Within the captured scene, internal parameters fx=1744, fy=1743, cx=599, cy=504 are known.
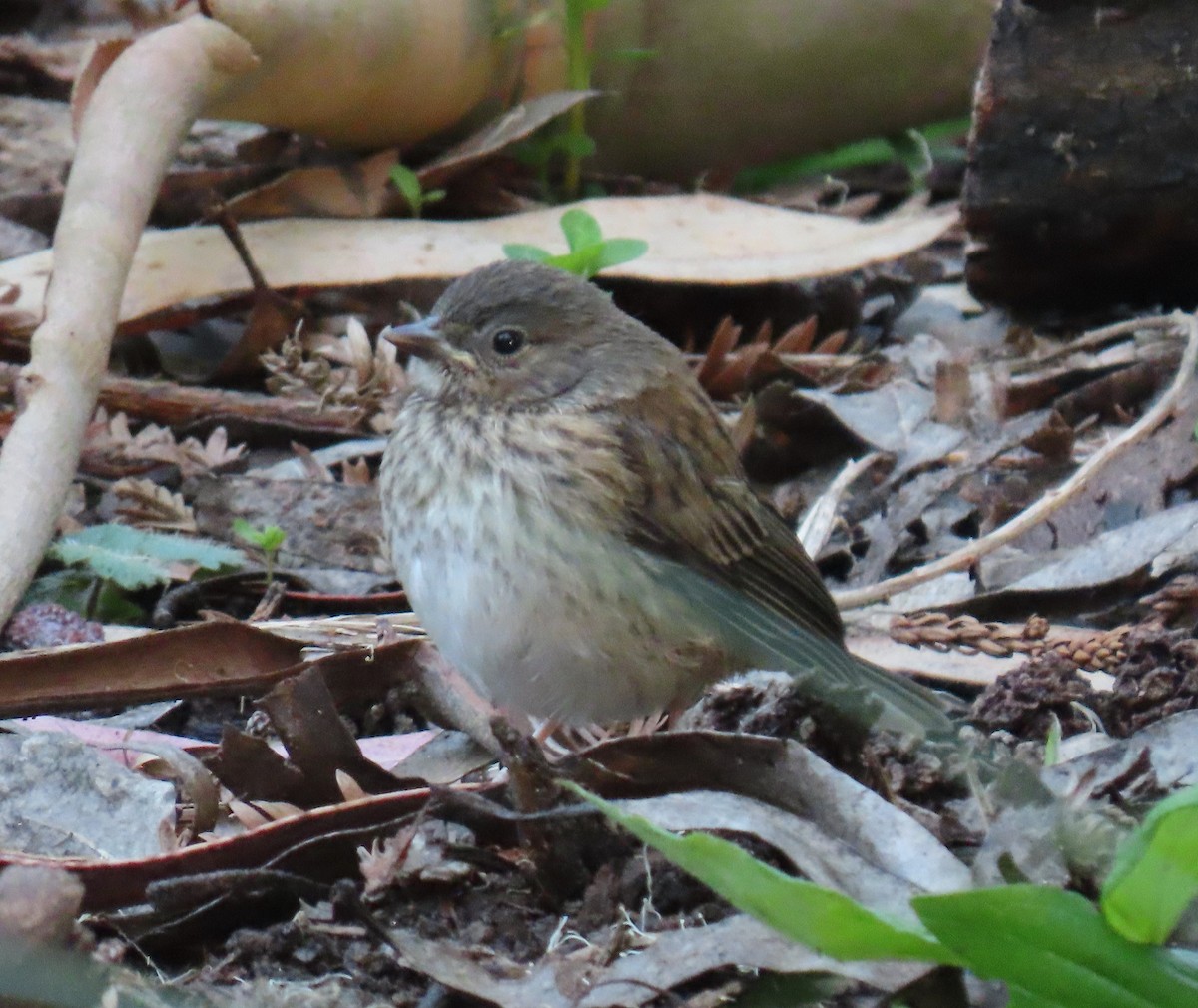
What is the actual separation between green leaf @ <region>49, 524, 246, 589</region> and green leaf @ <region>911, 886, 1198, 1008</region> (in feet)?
7.56

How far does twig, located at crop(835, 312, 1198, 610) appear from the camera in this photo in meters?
3.85

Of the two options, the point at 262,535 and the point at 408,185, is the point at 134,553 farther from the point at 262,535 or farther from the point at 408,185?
the point at 408,185

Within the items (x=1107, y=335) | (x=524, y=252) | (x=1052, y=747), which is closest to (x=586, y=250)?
(x=524, y=252)

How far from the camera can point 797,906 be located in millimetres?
2008

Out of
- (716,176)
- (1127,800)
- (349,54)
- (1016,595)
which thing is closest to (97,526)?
(349,54)

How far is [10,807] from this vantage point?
2.82 m

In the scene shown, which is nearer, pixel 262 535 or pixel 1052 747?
pixel 1052 747

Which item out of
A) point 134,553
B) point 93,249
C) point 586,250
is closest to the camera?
point 134,553

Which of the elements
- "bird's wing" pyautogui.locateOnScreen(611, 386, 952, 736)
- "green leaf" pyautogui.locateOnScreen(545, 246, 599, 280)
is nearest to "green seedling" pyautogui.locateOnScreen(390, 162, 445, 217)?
"green leaf" pyautogui.locateOnScreen(545, 246, 599, 280)

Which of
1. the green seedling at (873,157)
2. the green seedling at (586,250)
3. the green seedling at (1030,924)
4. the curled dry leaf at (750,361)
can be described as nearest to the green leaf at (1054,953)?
the green seedling at (1030,924)

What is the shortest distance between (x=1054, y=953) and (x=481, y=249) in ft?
11.0

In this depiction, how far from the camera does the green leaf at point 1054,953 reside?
1963 mm

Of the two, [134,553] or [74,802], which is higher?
[74,802]

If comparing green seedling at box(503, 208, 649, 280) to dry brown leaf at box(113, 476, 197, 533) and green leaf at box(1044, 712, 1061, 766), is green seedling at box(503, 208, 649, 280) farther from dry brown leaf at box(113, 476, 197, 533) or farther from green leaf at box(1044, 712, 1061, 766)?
green leaf at box(1044, 712, 1061, 766)
